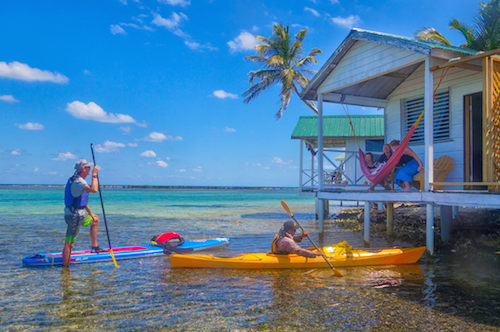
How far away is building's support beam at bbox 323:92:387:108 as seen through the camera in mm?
12656

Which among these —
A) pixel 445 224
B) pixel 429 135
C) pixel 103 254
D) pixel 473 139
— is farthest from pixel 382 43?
pixel 103 254

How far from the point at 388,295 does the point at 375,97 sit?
8.30 m

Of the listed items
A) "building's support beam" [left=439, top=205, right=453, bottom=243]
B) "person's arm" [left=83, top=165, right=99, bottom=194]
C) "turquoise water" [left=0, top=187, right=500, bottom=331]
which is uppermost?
"person's arm" [left=83, top=165, right=99, bottom=194]

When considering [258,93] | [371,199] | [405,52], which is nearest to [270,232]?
[371,199]

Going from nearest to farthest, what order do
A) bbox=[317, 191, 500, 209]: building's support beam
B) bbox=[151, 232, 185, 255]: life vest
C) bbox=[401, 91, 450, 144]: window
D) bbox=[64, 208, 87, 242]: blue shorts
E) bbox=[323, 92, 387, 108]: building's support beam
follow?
bbox=[317, 191, 500, 209]: building's support beam < bbox=[64, 208, 87, 242]: blue shorts < bbox=[151, 232, 185, 255]: life vest < bbox=[401, 91, 450, 144]: window < bbox=[323, 92, 387, 108]: building's support beam

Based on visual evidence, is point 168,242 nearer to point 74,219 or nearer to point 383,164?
point 74,219

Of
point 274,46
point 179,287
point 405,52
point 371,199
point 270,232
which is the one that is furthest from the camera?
point 274,46

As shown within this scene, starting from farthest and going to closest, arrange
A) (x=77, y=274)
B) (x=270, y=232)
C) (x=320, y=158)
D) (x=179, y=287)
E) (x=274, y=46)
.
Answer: (x=274, y=46) → (x=270, y=232) → (x=320, y=158) → (x=77, y=274) → (x=179, y=287)

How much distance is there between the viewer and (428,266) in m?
8.41

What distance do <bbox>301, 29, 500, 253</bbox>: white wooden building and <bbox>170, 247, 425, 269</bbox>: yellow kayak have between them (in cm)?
99

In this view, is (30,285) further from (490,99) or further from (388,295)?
(490,99)

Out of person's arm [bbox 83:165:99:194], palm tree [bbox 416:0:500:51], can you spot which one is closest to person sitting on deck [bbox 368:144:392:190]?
person's arm [bbox 83:165:99:194]

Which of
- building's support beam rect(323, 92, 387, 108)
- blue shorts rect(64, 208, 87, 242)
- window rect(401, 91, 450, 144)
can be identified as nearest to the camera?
blue shorts rect(64, 208, 87, 242)

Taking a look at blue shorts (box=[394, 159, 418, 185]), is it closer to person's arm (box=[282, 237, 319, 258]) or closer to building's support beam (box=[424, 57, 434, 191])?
building's support beam (box=[424, 57, 434, 191])
